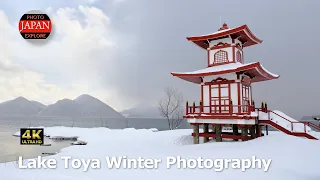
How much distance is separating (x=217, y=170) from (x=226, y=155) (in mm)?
2171

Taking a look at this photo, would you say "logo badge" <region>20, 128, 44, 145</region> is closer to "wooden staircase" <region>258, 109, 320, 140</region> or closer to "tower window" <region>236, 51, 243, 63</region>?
"wooden staircase" <region>258, 109, 320, 140</region>

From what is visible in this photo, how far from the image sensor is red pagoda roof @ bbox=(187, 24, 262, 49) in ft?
53.7

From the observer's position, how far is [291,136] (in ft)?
43.6

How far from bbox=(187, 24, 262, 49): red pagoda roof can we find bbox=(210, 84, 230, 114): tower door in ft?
13.0

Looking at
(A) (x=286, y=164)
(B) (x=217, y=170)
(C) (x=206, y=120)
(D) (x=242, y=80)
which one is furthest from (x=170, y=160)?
(D) (x=242, y=80)

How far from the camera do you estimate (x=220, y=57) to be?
17.6 metres

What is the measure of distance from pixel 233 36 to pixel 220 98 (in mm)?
4943

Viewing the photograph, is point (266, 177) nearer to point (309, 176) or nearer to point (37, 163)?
point (309, 176)

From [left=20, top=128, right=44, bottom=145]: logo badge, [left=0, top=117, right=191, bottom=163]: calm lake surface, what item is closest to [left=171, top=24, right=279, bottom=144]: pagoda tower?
[left=20, top=128, right=44, bottom=145]: logo badge

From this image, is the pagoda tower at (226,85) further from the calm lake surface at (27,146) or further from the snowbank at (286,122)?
the calm lake surface at (27,146)

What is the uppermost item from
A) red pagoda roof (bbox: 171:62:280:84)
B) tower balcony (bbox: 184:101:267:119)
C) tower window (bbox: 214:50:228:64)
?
tower window (bbox: 214:50:228:64)

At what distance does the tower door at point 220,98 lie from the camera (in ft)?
52.2

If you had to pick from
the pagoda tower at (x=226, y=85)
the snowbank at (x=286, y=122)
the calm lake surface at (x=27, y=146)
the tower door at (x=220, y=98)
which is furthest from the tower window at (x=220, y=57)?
the calm lake surface at (x=27, y=146)

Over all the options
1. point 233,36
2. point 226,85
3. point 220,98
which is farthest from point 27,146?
point 233,36
